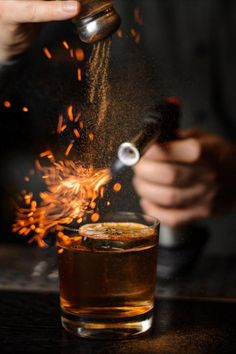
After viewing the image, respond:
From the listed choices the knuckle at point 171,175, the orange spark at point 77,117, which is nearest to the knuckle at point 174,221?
the knuckle at point 171,175

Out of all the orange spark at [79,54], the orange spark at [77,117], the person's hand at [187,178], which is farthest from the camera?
the orange spark at [79,54]

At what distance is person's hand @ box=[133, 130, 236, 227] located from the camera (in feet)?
5.22

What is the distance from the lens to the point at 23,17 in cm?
123

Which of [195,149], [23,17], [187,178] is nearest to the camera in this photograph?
[23,17]

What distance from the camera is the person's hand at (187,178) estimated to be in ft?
5.22

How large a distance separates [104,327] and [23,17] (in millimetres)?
655

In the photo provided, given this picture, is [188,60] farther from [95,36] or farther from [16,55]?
[95,36]

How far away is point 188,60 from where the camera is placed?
6.51 ft

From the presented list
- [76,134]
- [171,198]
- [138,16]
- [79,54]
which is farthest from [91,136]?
[138,16]

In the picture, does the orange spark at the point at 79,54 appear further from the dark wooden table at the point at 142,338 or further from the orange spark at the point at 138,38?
the dark wooden table at the point at 142,338

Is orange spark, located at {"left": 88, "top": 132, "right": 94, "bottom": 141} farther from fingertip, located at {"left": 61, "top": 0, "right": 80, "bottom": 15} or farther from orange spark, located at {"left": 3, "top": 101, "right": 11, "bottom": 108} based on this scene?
orange spark, located at {"left": 3, "top": 101, "right": 11, "bottom": 108}

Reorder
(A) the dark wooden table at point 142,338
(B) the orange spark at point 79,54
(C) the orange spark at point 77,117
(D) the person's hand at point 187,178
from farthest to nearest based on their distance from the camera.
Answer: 1. (B) the orange spark at point 79,54
2. (D) the person's hand at point 187,178
3. (C) the orange spark at point 77,117
4. (A) the dark wooden table at point 142,338

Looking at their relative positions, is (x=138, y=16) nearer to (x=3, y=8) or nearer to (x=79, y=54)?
(x=79, y=54)

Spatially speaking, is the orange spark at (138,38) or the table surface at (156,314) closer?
the table surface at (156,314)
